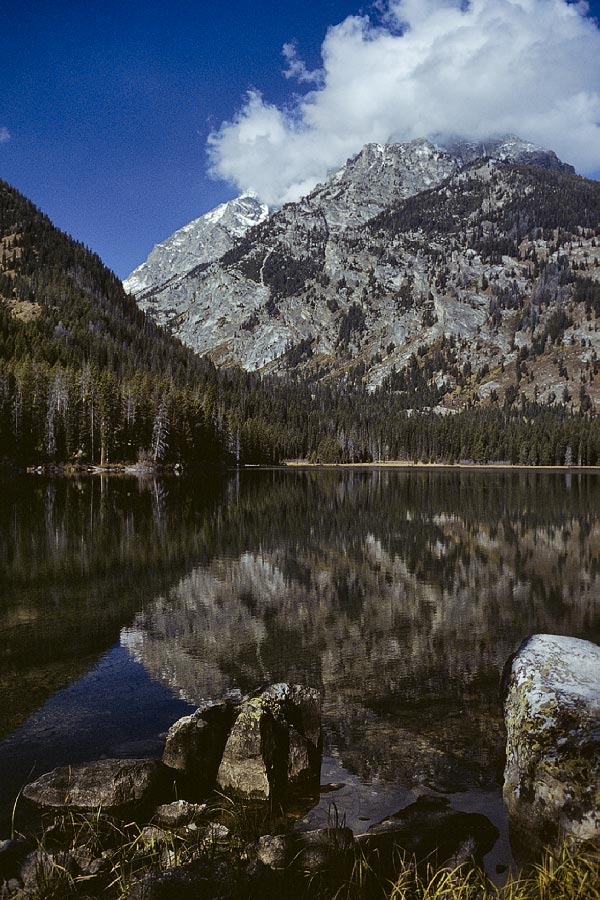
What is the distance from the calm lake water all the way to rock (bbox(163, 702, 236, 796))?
4.17 ft

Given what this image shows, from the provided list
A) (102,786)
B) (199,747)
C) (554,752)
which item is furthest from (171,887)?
(554,752)

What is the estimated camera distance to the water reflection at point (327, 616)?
10516 millimetres

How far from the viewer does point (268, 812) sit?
25.3ft

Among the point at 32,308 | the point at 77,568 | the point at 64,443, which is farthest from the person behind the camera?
the point at 32,308

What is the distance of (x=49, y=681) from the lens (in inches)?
484

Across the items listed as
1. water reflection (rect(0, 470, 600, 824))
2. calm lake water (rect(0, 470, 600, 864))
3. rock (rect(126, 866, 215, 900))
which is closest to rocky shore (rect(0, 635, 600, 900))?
rock (rect(126, 866, 215, 900))

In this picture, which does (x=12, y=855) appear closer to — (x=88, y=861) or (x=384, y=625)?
(x=88, y=861)

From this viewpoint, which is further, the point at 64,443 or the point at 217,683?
the point at 64,443

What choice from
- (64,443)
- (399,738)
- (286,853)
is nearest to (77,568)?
(399,738)

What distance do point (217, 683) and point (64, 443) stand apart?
109705 millimetres

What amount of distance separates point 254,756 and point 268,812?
805mm

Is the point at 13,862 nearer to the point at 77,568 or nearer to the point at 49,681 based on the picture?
the point at 49,681

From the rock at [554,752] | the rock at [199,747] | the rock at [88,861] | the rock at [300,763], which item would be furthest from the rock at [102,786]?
the rock at [554,752]

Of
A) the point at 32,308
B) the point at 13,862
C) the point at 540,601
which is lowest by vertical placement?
the point at 540,601
